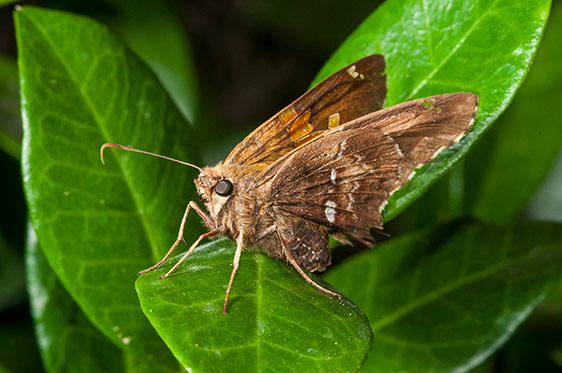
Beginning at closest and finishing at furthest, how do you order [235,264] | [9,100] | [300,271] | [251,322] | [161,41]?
[251,322] < [235,264] < [300,271] < [9,100] < [161,41]

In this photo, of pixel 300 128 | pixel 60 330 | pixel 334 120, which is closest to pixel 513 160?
pixel 334 120

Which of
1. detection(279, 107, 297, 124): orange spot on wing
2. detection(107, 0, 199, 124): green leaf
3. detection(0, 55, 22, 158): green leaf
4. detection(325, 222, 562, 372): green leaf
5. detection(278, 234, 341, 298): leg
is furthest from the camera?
detection(107, 0, 199, 124): green leaf

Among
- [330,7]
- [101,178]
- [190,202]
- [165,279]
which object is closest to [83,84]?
[101,178]

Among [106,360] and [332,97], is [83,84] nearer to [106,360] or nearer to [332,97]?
[332,97]

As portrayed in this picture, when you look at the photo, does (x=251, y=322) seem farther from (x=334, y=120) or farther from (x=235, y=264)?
(x=334, y=120)

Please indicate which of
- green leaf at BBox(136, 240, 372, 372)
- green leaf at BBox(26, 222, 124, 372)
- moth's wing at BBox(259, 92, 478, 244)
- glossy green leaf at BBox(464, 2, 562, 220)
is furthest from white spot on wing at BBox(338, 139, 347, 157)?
glossy green leaf at BBox(464, 2, 562, 220)

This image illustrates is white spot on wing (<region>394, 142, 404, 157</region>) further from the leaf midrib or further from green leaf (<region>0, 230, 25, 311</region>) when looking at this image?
green leaf (<region>0, 230, 25, 311</region>)
